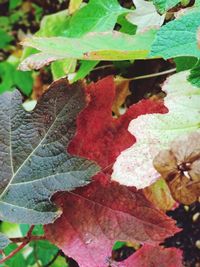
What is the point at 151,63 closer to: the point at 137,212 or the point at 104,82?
the point at 104,82

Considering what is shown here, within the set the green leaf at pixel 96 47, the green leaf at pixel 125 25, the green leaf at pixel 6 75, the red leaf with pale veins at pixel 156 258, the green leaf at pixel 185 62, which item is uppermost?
the green leaf at pixel 96 47

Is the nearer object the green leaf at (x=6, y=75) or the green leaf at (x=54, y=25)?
the green leaf at (x=54, y=25)

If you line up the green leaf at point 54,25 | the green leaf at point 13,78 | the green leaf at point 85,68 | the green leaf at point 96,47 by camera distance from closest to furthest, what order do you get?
the green leaf at point 96,47 → the green leaf at point 85,68 → the green leaf at point 54,25 → the green leaf at point 13,78

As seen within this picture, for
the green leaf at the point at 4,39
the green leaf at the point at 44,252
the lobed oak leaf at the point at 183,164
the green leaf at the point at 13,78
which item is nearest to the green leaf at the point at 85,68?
the lobed oak leaf at the point at 183,164

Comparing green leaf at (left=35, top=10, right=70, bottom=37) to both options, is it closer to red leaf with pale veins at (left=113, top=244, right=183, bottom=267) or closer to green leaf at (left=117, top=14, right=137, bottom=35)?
green leaf at (left=117, top=14, right=137, bottom=35)

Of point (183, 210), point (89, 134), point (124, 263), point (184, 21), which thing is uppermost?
point (184, 21)

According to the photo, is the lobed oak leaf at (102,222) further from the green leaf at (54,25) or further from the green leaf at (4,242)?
the green leaf at (54,25)

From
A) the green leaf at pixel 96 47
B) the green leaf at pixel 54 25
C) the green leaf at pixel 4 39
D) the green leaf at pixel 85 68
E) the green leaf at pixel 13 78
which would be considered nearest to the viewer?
the green leaf at pixel 96 47

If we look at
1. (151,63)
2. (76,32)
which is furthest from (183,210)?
(76,32)
